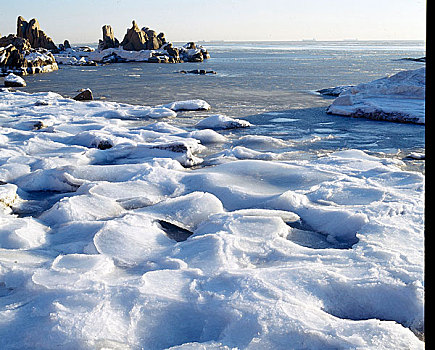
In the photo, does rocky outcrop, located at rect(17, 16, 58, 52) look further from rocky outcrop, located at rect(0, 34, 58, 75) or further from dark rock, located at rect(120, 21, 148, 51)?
rocky outcrop, located at rect(0, 34, 58, 75)

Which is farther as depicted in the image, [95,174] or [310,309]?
[95,174]

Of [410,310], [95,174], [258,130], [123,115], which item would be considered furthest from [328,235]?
[123,115]

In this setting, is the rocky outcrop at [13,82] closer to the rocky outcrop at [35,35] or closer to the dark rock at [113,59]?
the dark rock at [113,59]

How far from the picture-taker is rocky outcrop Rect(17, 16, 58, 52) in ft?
186

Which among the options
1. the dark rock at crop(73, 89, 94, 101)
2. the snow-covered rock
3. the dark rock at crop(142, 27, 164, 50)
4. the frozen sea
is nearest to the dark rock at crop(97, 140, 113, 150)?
the frozen sea

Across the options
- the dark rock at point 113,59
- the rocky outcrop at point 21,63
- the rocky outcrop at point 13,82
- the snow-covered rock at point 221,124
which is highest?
the dark rock at point 113,59

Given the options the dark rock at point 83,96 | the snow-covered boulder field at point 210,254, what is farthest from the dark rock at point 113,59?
the snow-covered boulder field at point 210,254

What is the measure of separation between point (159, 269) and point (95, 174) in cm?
211

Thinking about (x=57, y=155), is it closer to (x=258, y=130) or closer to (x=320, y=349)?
(x=258, y=130)

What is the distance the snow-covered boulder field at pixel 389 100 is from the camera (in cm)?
788

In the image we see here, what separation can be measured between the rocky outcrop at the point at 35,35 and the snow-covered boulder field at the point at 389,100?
178 ft

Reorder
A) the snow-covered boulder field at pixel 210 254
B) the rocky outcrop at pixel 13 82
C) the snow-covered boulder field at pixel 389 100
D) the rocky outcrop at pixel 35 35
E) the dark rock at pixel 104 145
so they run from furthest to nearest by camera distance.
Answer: the rocky outcrop at pixel 35 35
the rocky outcrop at pixel 13 82
the snow-covered boulder field at pixel 389 100
the dark rock at pixel 104 145
the snow-covered boulder field at pixel 210 254

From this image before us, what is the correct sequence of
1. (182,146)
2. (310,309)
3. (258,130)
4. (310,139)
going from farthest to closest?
1. (258,130)
2. (310,139)
3. (182,146)
4. (310,309)

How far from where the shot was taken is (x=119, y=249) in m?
2.70
